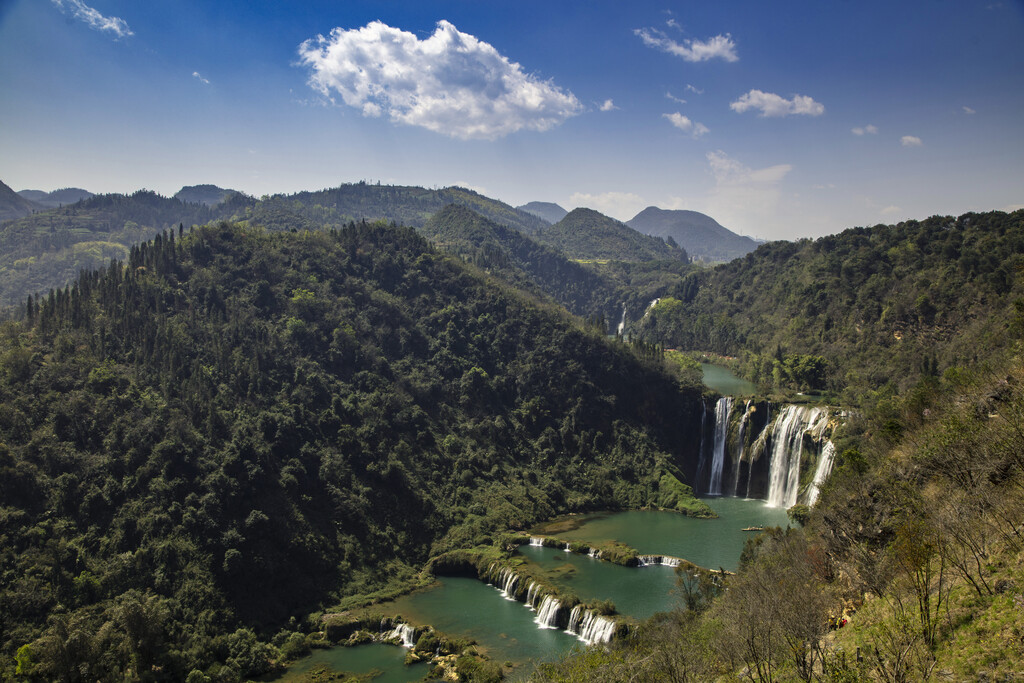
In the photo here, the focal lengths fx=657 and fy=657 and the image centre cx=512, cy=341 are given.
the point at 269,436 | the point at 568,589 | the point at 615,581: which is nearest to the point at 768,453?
the point at 615,581

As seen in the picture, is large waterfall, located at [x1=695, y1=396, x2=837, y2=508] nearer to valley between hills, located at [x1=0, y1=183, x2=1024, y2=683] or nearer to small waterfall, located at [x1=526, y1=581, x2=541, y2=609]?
valley between hills, located at [x1=0, y1=183, x2=1024, y2=683]

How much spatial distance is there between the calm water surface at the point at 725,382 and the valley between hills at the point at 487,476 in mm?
1864

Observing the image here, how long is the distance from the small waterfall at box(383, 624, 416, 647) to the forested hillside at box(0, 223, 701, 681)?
28.3 feet

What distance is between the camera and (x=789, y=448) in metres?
77.9

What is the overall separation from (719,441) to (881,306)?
3348cm

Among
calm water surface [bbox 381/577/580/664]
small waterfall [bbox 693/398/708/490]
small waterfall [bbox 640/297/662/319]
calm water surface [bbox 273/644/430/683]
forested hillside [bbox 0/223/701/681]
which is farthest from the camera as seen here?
small waterfall [bbox 640/297/662/319]

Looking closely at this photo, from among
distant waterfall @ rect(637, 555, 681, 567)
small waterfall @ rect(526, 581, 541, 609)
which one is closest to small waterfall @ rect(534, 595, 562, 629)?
small waterfall @ rect(526, 581, 541, 609)

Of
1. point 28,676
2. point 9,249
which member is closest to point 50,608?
point 28,676

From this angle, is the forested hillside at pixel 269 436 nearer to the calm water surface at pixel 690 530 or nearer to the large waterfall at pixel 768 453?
the large waterfall at pixel 768 453

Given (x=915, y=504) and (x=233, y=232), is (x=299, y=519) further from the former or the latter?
(x=233, y=232)

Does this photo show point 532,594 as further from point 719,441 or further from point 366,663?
point 719,441

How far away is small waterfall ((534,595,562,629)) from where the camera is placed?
51.3 meters

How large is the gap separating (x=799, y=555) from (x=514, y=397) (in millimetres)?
56906

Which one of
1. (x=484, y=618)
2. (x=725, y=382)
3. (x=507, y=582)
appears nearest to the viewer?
(x=484, y=618)
